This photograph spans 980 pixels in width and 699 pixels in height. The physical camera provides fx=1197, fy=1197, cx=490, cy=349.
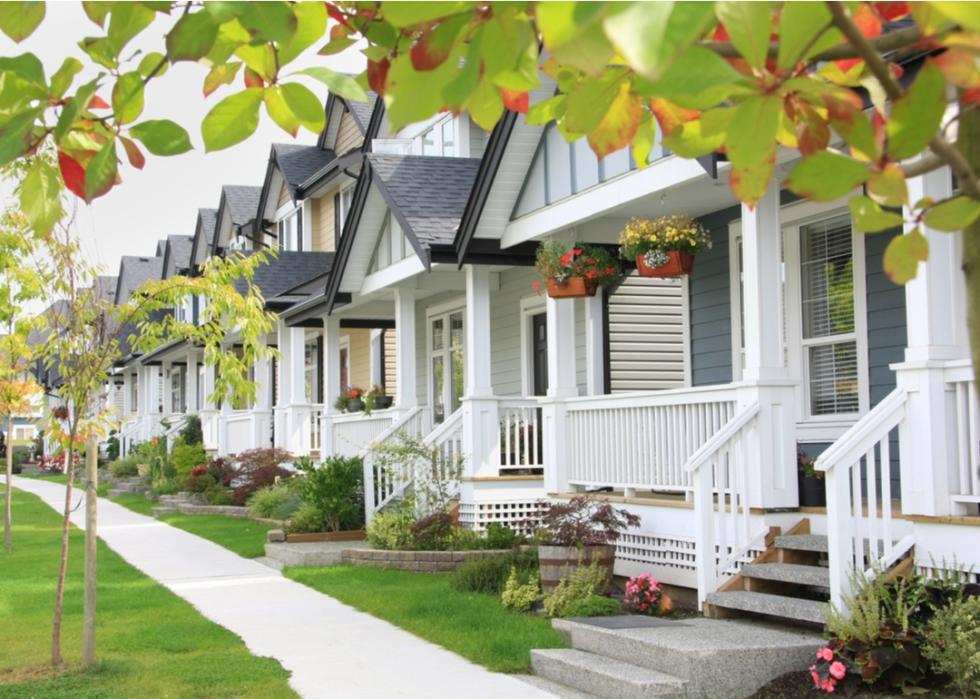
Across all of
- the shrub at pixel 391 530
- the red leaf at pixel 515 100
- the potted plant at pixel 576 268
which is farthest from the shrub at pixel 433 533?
the red leaf at pixel 515 100

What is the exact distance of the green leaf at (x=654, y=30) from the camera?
1213mm

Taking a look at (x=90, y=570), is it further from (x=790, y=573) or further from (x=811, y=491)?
(x=811, y=491)

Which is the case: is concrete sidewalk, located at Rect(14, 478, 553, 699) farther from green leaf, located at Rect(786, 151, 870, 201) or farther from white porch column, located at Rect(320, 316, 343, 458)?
green leaf, located at Rect(786, 151, 870, 201)

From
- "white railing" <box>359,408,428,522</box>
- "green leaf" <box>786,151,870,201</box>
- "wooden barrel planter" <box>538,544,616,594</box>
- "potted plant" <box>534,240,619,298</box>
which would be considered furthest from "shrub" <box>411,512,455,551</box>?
Answer: "green leaf" <box>786,151,870,201</box>

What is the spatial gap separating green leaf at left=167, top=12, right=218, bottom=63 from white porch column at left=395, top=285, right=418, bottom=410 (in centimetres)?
1469

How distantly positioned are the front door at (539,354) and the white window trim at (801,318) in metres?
5.74

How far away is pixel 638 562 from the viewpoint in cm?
1110

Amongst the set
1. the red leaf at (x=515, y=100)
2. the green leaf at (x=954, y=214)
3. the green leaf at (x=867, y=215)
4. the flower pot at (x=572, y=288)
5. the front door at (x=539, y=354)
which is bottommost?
the green leaf at (x=954, y=214)

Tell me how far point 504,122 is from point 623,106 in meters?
11.0

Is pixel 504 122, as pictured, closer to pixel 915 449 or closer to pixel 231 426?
pixel 915 449

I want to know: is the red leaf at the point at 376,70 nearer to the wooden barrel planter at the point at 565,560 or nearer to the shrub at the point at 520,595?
the wooden barrel planter at the point at 565,560

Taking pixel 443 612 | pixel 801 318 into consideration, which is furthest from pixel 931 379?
pixel 443 612

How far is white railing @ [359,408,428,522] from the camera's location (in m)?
15.6

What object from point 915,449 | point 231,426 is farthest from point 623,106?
point 231,426
